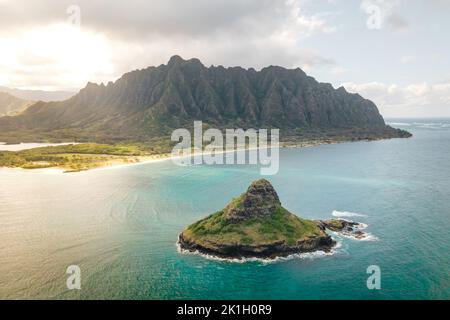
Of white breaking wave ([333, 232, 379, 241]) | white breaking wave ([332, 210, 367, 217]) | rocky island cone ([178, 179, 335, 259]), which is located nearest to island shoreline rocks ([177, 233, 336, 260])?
rocky island cone ([178, 179, 335, 259])

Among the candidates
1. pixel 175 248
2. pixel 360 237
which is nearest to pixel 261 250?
pixel 175 248

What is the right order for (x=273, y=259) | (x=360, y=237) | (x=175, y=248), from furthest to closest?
(x=360, y=237) < (x=175, y=248) < (x=273, y=259)

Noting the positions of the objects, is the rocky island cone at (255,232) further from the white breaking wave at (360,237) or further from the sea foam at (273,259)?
the white breaking wave at (360,237)

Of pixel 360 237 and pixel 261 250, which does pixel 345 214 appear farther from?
pixel 261 250
